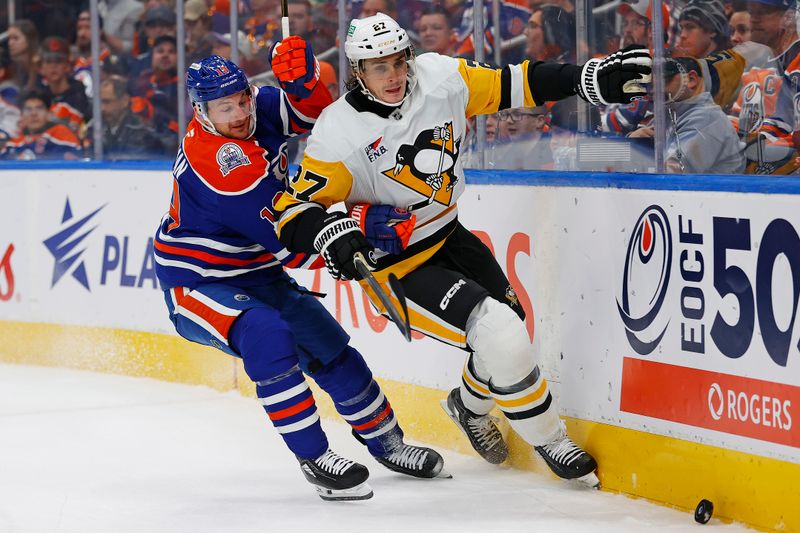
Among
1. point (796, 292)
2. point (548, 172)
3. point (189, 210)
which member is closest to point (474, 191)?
point (548, 172)

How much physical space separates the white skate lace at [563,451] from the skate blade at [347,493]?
0.54 metres

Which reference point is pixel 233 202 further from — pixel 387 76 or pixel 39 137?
pixel 39 137

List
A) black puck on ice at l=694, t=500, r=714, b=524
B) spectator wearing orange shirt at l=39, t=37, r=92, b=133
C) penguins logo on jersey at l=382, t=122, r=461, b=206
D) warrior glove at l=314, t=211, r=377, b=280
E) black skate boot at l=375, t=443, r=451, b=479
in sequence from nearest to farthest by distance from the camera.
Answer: black puck on ice at l=694, t=500, r=714, b=524 < warrior glove at l=314, t=211, r=377, b=280 < penguins logo on jersey at l=382, t=122, r=461, b=206 < black skate boot at l=375, t=443, r=451, b=479 < spectator wearing orange shirt at l=39, t=37, r=92, b=133

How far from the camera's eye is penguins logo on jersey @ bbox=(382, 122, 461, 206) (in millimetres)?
3652

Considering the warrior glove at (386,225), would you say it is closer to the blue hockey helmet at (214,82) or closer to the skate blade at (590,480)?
the blue hockey helmet at (214,82)

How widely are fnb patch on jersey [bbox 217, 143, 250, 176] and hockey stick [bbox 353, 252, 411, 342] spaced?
526 mm

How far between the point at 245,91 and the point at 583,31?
1.09 meters

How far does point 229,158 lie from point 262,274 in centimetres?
45

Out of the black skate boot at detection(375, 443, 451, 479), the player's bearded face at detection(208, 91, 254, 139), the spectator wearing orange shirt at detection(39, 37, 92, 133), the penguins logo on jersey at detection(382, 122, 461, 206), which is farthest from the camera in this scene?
the spectator wearing orange shirt at detection(39, 37, 92, 133)

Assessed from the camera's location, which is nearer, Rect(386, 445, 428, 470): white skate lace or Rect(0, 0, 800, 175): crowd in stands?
Rect(0, 0, 800, 175): crowd in stands

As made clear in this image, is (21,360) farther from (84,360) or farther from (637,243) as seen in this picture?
(637,243)

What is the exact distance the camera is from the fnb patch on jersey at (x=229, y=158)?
3723 millimetres

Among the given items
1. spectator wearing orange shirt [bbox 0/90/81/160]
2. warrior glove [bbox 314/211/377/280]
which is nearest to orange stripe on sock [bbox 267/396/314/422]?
warrior glove [bbox 314/211/377/280]

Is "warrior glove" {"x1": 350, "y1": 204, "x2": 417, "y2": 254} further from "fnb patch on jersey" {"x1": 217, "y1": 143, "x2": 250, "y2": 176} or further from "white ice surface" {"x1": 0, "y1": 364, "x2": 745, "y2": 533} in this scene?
"white ice surface" {"x1": 0, "y1": 364, "x2": 745, "y2": 533}
